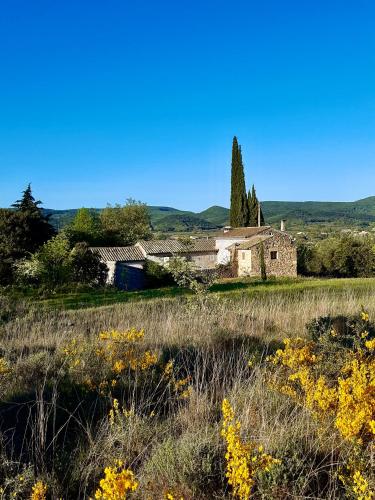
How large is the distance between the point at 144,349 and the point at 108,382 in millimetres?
1300

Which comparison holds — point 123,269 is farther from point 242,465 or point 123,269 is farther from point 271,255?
point 242,465

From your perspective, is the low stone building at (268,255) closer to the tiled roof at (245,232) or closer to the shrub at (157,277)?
the tiled roof at (245,232)

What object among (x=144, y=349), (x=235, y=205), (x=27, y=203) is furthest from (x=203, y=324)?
(x=235, y=205)

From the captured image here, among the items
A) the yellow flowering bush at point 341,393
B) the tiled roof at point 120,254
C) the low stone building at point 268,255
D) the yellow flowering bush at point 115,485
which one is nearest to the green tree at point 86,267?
the tiled roof at point 120,254

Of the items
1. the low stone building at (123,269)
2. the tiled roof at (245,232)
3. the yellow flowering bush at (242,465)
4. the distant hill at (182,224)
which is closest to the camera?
the yellow flowering bush at (242,465)

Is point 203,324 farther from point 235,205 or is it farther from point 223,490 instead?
point 235,205

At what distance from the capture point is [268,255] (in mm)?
37094

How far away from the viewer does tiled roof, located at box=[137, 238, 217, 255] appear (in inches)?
1468

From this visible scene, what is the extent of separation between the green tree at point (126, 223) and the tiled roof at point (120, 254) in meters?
12.0

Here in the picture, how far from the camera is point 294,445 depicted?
2660 millimetres

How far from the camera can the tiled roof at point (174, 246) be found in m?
37.3

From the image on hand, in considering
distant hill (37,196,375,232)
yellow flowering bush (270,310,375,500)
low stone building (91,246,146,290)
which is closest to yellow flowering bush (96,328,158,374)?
yellow flowering bush (270,310,375,500)

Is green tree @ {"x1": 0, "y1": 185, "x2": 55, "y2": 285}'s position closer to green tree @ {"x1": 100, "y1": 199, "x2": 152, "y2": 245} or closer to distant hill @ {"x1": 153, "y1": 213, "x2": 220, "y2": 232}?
green tree @ {"x1": 100, "y1": 199, "x2": 152, "y2": 245}

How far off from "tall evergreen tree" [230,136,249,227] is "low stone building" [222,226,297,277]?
33.7 ft
